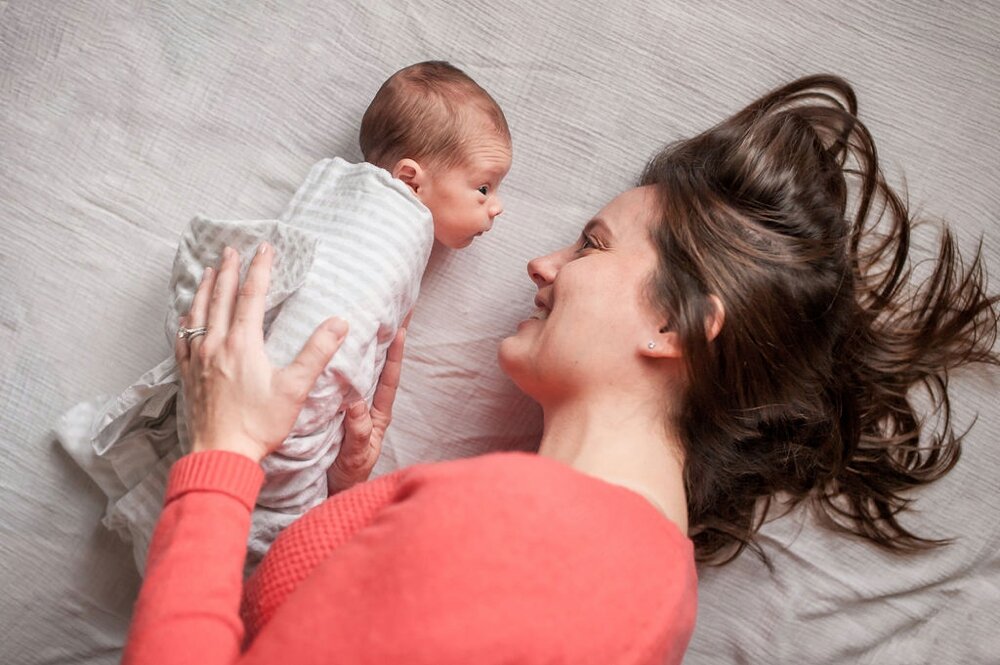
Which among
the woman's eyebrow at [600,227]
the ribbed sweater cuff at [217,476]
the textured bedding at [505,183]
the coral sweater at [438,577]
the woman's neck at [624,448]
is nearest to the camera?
the coral sweater at [438,577]

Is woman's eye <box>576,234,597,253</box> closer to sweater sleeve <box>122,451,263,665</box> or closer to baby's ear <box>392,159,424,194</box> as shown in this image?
baby's ear <box>392,159,424,194</box>

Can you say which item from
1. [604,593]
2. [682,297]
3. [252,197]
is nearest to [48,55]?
[252,197]

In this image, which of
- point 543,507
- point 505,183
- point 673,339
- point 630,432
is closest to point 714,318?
point 673,339

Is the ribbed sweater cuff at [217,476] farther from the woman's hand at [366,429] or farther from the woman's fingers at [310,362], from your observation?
the woman's hand at [366,429]

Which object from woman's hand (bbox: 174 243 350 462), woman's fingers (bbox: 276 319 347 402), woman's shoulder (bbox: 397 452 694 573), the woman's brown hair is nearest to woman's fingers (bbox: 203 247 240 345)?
woman's hand (bbox: 174 243 350 462)

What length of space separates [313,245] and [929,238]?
3.22 ft

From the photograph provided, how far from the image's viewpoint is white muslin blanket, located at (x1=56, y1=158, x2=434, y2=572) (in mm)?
1091

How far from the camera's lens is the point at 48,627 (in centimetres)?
124

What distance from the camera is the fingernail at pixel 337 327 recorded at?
1.03m

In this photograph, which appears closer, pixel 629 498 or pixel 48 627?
pixel 629 498

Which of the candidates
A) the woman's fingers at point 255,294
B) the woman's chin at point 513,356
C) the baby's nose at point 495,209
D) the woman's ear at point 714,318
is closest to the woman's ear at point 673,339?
the woman's ear at point 714,318

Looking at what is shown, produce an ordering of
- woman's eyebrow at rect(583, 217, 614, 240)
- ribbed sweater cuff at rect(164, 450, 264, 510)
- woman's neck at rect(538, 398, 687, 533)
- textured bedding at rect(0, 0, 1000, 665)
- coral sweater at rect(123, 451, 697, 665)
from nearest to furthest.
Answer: coral sweater at rect(123, 451, 697, 665) < ribbed sweater cuff at rect(164, 450, 264, 510) < woman's neck at rect(538, 398, 687, 533) < woman's eyebrow at rect(583, 217, 614, 240) < textured bedding at rect(0, 0, 1000, 665)

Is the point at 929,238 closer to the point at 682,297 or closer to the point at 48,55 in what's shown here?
the point at 682,297

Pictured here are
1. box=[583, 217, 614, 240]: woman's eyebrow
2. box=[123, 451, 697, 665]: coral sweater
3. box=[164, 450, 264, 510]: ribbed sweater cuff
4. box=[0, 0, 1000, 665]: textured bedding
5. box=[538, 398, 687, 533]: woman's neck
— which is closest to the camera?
box=[123, 451, 697, 665]: coral sweater
